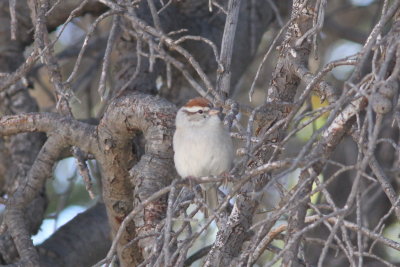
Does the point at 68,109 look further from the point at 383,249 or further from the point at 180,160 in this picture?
the point at 383,249

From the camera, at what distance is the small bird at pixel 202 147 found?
3.78 meters

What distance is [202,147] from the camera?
149 inches

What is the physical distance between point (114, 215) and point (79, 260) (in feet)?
2.95

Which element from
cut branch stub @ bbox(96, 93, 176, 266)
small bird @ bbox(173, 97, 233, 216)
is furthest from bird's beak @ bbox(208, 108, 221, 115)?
cut branch stub @ bbox(96, 93, 176, 266)

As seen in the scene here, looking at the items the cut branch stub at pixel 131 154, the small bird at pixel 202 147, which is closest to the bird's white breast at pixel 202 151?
the small bird at pixel 202 147

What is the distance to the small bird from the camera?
3779 millimetres

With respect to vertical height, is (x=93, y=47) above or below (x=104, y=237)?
above

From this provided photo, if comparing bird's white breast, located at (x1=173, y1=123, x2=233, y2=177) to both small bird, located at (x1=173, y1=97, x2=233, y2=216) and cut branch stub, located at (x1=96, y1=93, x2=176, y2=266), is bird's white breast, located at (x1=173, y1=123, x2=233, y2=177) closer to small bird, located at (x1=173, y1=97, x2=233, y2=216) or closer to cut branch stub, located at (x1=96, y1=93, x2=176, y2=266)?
small bird, located at (x1=173, y1=97, x2=233, y2=216)

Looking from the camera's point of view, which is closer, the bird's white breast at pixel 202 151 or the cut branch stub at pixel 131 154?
the bird's white breast at pixel 202 151

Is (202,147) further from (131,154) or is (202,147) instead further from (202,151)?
(131,154)

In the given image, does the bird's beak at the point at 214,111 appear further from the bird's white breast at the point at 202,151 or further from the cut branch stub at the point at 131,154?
the cut branch stub at the point at 131,154

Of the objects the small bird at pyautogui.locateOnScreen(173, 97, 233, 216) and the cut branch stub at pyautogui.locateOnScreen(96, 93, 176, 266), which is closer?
the small bird at pyautogui.locateOnScreen(173, 97, 233, 216)

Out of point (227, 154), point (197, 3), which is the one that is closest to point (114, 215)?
point (227, 154)

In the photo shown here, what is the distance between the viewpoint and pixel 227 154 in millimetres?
3818
